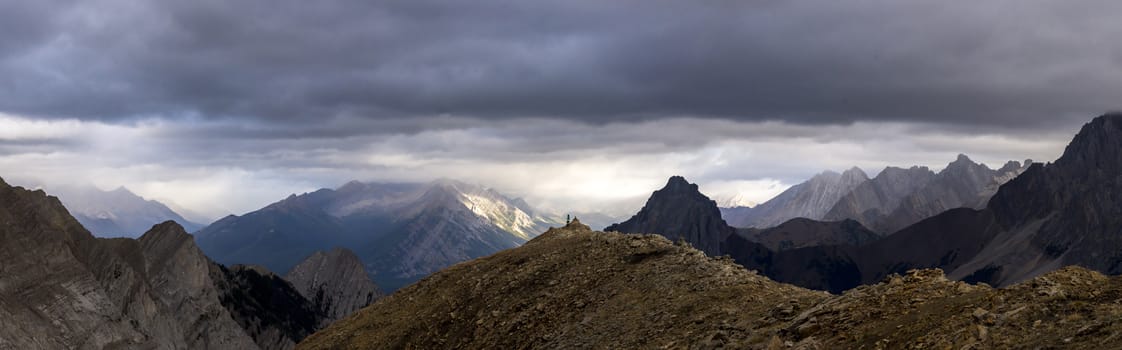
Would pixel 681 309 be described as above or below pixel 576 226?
below

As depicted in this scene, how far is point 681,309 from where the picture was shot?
40.8m

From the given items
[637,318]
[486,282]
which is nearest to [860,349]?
[637,318]

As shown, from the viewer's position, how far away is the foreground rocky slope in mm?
26578

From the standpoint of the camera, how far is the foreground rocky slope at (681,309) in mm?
26578

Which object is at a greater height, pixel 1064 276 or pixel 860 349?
pixel 1064 276

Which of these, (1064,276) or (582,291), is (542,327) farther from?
(1064,276)

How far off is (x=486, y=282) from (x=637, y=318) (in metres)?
18.5

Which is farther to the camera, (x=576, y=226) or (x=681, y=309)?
(x=576, y=226)

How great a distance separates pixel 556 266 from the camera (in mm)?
56125

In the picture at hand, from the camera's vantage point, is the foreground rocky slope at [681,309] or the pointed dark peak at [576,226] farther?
the pointed dark peak at [576,226]

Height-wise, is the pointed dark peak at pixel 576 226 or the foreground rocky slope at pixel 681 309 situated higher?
the pointed dark peak at pixel 576 226

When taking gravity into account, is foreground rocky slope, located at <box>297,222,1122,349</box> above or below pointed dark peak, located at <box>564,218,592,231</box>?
below

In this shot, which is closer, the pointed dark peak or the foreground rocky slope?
the foreground rocky slope

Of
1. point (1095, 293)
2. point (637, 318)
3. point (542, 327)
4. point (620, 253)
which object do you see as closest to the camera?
point (1095, 293)
